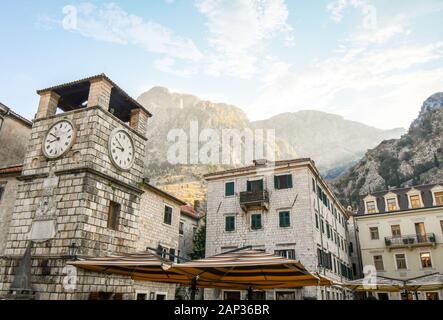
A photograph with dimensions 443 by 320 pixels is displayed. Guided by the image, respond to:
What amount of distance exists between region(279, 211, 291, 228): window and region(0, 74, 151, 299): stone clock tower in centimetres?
1431

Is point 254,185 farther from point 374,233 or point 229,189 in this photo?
point 374,233

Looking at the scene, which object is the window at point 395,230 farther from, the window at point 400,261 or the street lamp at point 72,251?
the street lamp at point 72,251

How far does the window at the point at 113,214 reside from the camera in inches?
524

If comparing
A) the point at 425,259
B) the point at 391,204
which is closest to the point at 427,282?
the point at 425,259

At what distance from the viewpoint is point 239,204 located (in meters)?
27.7

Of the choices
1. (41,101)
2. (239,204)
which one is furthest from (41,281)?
(239,204)

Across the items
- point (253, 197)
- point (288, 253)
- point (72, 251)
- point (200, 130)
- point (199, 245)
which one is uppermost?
point (200, 130)

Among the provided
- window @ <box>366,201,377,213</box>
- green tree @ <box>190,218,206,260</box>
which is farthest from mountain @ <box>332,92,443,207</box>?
green tree @ <box>190,218,206,260</box>

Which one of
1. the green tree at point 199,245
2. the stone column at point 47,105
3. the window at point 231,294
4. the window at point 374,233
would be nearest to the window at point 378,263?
the window at point 374,233

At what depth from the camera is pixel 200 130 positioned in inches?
4958

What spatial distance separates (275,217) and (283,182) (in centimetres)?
303

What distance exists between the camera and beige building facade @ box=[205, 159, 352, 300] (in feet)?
80.8

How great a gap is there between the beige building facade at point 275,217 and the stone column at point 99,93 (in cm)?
1614

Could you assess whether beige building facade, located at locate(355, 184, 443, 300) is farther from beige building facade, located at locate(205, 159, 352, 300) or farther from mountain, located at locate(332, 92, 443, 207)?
mountain, located at locate(332, 92, 443, 207)
